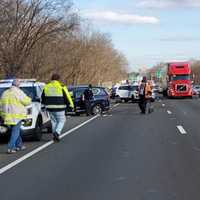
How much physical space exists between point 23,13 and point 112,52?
8033cm

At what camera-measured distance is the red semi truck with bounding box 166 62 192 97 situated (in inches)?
2069

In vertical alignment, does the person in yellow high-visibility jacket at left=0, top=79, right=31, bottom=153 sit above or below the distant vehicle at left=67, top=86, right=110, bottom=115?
above

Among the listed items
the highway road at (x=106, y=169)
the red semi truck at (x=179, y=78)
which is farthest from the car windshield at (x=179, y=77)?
the highway road at (x=106, y=169)

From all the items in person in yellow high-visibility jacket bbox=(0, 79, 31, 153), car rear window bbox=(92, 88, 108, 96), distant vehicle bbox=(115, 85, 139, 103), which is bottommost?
distant vehicle bbox=(115, 85, 139, 103)

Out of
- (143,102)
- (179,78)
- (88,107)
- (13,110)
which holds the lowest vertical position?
(88,107)

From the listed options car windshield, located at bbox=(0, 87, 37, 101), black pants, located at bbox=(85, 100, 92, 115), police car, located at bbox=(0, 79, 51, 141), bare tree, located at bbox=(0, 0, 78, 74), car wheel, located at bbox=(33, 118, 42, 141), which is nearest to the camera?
police car, located at bbox=(0, 79, 51, 141)

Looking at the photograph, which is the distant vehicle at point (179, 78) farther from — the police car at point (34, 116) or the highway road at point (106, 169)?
the highway road at point (106, 169)

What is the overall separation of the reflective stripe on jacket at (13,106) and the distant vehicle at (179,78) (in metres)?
41.0

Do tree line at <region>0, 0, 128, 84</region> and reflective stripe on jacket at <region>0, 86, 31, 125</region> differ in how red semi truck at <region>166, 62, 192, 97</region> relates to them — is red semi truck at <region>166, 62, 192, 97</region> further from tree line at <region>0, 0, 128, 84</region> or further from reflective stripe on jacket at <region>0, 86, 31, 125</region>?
reflective stripe on jacket at <region>0, 86, 31, 125</region>

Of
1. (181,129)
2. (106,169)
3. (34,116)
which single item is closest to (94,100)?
(181,129)

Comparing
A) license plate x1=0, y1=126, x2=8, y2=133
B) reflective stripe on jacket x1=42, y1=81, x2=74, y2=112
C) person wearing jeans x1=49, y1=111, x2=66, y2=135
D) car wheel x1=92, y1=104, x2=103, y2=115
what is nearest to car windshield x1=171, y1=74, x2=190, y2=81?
car wheel x1=92, y1=104, x2=103, y2=115

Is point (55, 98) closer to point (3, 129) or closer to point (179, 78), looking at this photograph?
point (3, 129)

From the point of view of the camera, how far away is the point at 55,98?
14359 millimetres

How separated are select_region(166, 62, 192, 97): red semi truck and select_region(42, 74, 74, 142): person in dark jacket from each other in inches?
1534
